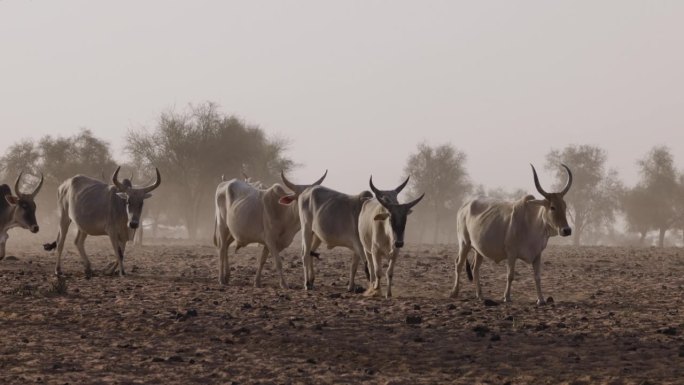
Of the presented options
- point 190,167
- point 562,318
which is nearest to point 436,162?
point 190,167

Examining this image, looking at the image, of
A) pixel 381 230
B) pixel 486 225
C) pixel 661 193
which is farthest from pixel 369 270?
pixel 661 193

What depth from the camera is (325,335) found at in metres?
10.3

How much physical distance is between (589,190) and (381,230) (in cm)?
6584

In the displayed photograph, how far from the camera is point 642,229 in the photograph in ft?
232

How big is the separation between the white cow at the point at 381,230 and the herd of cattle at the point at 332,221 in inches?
0.6

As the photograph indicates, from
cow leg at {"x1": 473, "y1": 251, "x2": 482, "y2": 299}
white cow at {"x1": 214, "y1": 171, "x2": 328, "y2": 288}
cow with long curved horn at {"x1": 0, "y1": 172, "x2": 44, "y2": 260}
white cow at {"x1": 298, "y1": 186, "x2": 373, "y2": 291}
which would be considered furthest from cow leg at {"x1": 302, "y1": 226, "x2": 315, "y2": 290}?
cow with long curved horn at {"x1": 0, "y1": 172, "x2": 44, "y2": 260}

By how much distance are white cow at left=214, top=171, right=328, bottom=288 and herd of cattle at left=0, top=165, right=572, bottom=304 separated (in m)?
0.02

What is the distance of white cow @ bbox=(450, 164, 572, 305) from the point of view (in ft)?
43.5

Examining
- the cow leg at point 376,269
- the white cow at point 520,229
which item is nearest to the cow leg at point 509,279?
the white cow at point 520,229

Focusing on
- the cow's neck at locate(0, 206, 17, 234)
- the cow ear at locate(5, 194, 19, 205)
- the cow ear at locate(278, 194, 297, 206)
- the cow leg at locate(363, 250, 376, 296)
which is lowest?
the cow leg at locate(363, 250, 376, 296)

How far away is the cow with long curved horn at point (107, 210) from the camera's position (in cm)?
1700

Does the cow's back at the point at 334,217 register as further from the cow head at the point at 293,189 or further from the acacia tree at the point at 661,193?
the acacia tree at the point at 661,193

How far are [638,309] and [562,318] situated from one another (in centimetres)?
188

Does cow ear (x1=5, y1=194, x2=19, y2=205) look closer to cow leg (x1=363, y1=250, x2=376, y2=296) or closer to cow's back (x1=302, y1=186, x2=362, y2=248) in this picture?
cow's back (x1=302, y1=186, x2=362, y2=248)
